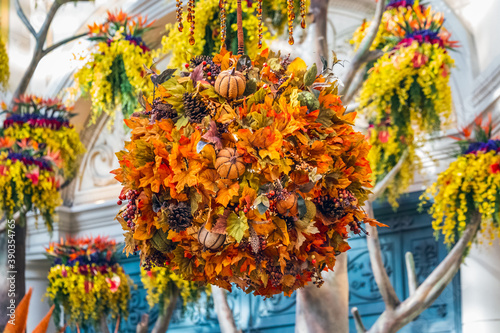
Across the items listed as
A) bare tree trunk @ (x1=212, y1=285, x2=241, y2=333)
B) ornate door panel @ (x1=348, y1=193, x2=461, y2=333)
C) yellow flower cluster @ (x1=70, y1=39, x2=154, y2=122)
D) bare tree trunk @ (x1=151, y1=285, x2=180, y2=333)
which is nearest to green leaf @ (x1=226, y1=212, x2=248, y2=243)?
bare tree trunk @ (x1=212, y1=285, x2=241, y2=333)

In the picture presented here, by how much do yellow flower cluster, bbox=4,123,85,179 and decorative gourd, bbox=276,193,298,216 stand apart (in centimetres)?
304

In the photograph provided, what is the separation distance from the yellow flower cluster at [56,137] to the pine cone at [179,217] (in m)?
2.92

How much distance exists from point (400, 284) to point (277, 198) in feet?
9.61

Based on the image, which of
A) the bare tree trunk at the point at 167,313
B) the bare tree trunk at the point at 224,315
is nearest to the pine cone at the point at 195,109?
the bare tree trunk at the point at 224,315

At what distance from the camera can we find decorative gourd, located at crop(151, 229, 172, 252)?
4.30ft

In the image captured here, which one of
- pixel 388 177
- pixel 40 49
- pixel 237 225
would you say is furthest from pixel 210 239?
pixel 40 49

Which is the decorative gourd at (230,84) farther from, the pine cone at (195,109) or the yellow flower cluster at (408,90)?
the yellow flower cluster at (408,90)

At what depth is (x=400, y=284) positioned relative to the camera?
387cm

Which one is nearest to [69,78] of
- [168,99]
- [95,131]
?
[95,131]

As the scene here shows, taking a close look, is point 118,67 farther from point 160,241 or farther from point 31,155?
point 160,241

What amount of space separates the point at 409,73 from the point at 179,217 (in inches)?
98.4

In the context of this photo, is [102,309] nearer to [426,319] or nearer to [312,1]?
[426,319]

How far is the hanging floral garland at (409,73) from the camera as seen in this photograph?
3381 mm

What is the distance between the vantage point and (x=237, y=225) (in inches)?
46.3
